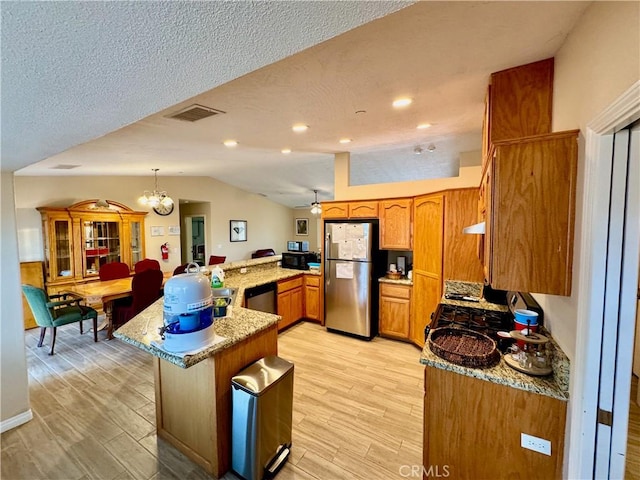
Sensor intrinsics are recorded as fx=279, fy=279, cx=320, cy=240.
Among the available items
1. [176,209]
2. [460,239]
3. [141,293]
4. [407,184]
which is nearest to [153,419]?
[141,293]

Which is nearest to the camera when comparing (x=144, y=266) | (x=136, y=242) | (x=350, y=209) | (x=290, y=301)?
(x=350, y=209)

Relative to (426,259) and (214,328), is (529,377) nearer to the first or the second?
(214,328)

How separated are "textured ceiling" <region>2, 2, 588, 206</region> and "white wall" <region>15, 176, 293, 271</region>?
1591mm

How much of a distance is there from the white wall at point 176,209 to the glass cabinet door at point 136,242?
0.77 ft

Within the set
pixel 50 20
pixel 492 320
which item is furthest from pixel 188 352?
pixel 492 320

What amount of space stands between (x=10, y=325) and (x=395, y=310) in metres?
3.83

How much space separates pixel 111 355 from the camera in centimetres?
348

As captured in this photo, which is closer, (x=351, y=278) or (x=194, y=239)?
(x=351, y=278)

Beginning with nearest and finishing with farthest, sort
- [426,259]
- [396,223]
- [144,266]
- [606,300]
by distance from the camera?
[606,300] → [426,259] → [396,223] → [144,266]

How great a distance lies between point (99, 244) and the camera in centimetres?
505

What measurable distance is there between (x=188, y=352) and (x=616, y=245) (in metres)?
1.98

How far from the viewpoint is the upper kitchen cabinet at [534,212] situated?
4.21 ft

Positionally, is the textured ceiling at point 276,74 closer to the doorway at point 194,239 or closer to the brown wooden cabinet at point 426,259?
the brown wooden cabinet at point 426,259

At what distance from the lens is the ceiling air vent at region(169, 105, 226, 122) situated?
2.21 metres
